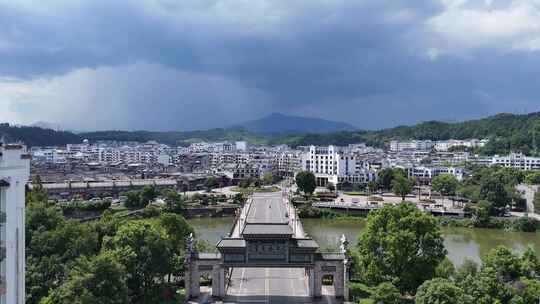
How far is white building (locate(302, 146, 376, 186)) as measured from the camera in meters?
76.1

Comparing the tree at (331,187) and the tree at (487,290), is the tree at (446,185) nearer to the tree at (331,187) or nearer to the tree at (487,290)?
the tree at (331,187)

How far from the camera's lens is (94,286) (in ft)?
61.6

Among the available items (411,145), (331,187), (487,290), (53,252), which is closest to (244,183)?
(331,187)

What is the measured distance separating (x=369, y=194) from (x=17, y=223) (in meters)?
59.6

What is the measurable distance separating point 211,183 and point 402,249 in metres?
54.8

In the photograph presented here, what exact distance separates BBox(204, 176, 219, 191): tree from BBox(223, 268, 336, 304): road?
4637 centimetres

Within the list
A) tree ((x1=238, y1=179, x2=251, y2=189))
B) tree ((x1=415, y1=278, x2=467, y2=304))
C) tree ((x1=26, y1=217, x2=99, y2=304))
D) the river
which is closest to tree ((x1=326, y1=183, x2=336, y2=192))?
tree ((x1=238, y1=179, x2=251, y2=189))

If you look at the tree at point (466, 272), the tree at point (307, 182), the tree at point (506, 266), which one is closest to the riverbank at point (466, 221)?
the tree at point (307, 182)

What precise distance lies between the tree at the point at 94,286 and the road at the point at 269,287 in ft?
21.9

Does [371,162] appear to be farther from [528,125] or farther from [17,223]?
[17,223]

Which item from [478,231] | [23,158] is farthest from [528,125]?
[23,158]

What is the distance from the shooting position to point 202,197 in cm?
6150

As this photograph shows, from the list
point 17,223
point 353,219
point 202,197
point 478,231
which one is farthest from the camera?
point 202,197

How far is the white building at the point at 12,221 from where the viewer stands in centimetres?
1230
